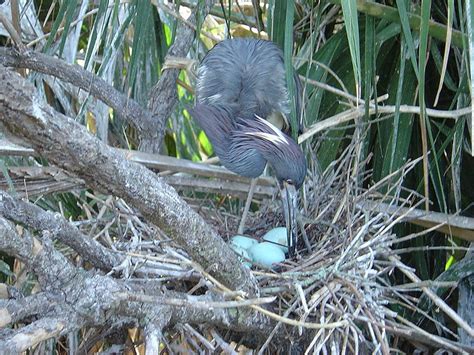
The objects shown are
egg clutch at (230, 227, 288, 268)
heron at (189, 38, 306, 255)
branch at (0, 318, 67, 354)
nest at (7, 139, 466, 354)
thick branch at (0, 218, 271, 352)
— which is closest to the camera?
branch at (0, 318, 67, 354)

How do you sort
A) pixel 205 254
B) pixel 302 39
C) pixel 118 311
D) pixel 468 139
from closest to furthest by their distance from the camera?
pixel 118 311
pixel 205 254
pixel 468 139
pixel 302 39

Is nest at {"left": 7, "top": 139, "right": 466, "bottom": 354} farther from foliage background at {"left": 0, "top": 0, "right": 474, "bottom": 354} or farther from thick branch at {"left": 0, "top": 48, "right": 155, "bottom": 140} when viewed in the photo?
thick branch at {"left": 0, "top": 48, "right": 155, "bottom": 140}

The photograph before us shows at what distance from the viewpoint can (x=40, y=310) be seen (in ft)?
4.99

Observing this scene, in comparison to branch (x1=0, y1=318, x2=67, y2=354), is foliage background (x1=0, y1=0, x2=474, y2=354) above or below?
above

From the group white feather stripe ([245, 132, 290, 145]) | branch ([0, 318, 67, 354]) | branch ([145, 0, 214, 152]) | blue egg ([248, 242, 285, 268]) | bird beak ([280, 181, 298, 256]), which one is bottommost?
blue egg ([248, 242, 285, 268])

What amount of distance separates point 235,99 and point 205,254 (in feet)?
6.37

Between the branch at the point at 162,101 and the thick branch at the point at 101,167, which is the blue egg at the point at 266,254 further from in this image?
the thick branch at the point at 101,167

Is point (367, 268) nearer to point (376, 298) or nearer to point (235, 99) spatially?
point (376, 298)

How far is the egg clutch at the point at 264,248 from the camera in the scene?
2.86 metres

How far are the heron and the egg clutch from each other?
0.04 meters

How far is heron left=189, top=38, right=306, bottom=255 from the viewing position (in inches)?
127

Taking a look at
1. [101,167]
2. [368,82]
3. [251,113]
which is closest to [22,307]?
[101,167]

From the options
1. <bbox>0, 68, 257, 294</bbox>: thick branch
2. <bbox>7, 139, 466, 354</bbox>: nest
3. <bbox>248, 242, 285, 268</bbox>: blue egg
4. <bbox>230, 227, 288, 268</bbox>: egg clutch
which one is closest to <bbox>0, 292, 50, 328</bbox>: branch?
<bbox>0, 68, 257, 294</bbox>: thick branch

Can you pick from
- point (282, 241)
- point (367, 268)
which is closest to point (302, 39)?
point (282, 241)
